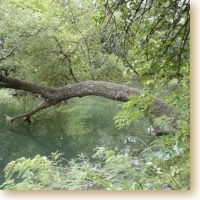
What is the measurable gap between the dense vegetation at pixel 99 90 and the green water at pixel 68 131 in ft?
0.04

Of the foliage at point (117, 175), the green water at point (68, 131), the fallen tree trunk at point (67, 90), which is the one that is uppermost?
the fallen tree trunk at point (67, 90)

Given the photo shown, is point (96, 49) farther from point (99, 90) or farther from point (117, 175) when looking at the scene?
point (117, 175)

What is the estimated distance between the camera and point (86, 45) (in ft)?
8.91

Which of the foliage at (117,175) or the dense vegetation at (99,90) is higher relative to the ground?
the dense vegetation at (99,90)

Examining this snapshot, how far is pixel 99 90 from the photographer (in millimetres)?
3137

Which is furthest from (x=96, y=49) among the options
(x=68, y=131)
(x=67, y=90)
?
(x=67, y=90)

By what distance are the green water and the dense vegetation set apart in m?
0.01

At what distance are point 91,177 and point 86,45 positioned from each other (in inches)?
48.6

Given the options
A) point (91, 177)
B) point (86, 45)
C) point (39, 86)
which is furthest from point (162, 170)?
point (39, 86)

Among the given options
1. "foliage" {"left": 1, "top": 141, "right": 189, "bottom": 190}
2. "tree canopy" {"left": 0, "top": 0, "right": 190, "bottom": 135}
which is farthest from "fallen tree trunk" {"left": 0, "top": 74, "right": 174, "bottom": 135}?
"foliage" {"left": 1, "top": 141, "right": 189, "bottom": 190}

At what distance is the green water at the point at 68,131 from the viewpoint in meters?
2.76

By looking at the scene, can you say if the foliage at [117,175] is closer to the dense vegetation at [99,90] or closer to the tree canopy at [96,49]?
the dense vegetation at [99,90]

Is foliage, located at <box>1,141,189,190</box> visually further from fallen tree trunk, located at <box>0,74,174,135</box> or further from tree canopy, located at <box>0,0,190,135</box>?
fallen tree trunk, located at <box>0,74,174,135</box>

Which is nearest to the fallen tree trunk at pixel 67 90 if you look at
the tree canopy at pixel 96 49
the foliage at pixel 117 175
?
the tree canopy at pixel 96 49
